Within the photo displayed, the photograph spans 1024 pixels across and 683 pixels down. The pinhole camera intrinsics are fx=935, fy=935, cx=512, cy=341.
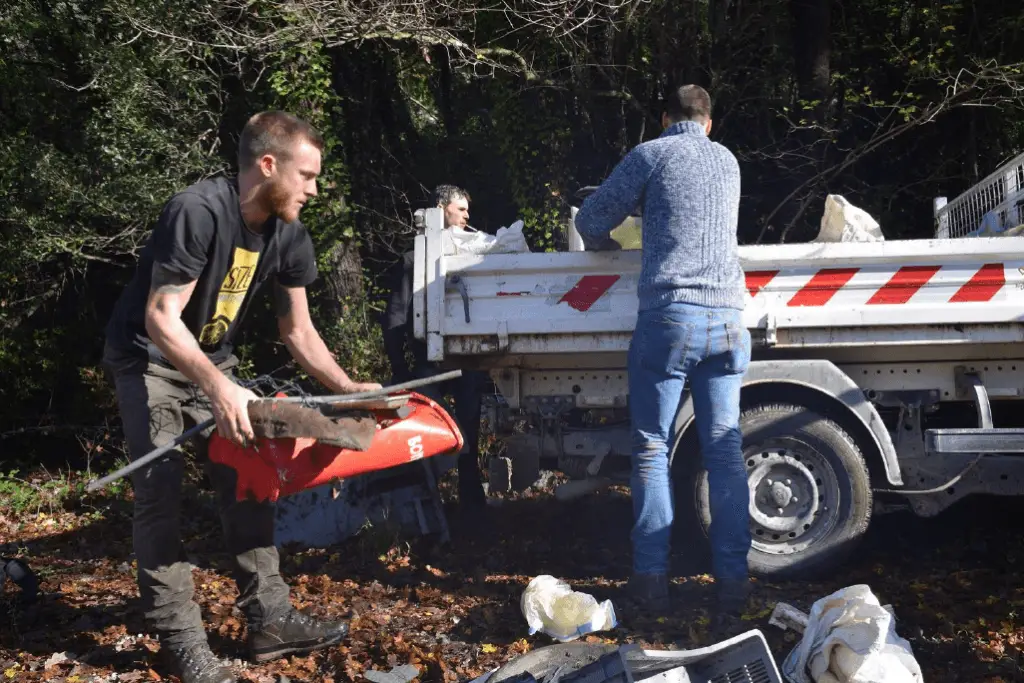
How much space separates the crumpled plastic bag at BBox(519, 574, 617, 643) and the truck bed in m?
1.25

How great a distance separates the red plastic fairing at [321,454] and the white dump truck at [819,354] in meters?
1.15

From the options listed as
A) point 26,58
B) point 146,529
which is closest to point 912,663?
point 146,529

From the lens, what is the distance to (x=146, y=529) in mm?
3566

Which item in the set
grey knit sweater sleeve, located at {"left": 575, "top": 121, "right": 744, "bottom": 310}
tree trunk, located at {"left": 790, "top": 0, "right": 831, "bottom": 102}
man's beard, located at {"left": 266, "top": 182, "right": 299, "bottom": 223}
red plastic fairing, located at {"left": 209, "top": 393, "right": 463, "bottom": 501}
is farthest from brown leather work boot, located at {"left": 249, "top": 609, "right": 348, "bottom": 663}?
tree trunk, located at {"left": 790, "top": 0, "right": 831, "bottom": 102}

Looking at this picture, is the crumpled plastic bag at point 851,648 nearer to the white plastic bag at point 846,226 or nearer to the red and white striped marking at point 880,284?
the red and white striped marking at point 880,284

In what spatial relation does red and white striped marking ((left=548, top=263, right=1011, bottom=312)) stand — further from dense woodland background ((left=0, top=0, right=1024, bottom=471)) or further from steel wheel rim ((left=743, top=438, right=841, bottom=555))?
dense woodland background ((left=0, top=0, right=1024, bottom=471))

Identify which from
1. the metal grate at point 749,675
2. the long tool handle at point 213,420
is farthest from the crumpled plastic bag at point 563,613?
the long tool handle at point 213,420

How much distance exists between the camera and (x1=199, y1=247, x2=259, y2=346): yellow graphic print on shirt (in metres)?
3.62

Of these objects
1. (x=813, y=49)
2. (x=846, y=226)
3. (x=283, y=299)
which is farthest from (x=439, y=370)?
(x=813, y=49)

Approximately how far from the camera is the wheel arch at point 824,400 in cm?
449

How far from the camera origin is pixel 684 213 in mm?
4074

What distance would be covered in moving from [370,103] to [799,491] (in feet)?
19.7

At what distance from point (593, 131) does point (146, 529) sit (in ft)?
19.4

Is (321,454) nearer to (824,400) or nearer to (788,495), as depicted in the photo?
(788,495)
